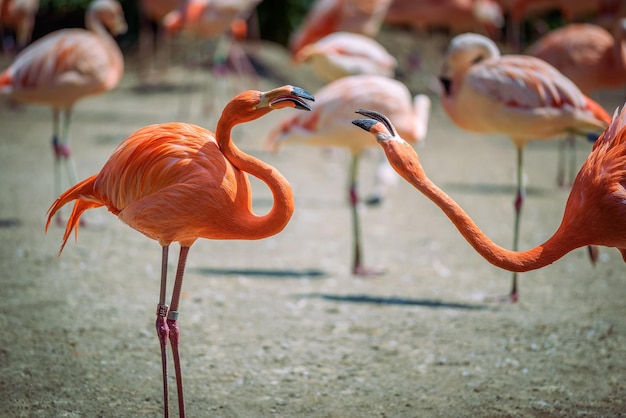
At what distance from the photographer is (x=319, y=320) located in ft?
14.9

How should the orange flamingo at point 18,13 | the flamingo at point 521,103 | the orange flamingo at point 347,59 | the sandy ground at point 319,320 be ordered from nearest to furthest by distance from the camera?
the sandy ground at point 319,320, the flamingo at point 521,103, the orange flamingo at point 347,59, the orange flamingo at point 18,13

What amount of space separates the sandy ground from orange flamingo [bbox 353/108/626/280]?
84 cm

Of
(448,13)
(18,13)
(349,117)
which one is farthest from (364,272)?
(18,13)

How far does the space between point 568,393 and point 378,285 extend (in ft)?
5.89

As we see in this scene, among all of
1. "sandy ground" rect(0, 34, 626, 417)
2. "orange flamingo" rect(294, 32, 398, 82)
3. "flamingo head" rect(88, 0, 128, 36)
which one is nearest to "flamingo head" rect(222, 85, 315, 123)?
"sandy ground" rect(0, 34, 626, 417)

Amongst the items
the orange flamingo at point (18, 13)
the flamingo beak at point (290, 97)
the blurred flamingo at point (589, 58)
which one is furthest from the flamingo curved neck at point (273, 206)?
the orange flamingo at point (18, 13)

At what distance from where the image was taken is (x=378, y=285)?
17.1 ft

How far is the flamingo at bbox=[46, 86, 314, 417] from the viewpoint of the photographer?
3.00m

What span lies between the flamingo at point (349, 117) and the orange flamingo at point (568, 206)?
212cm

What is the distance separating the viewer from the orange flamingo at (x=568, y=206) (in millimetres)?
2859

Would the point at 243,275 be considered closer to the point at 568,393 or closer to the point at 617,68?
the point at 568,393

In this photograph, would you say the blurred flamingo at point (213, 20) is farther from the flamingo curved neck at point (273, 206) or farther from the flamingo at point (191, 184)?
the flamingo curved neck at point (273, 206)

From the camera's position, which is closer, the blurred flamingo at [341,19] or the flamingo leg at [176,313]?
the flamingo leg at [176,313]

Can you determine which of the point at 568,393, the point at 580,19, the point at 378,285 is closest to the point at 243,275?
the point at 378,285
